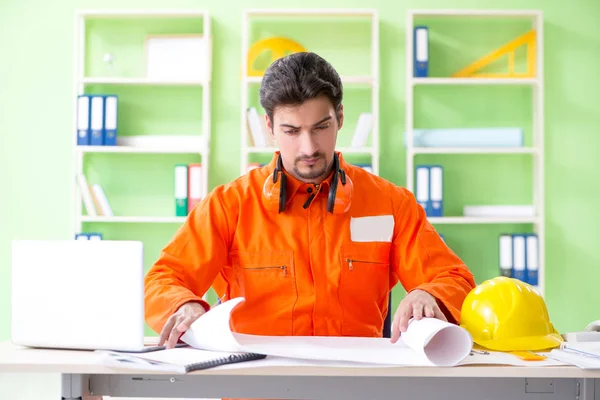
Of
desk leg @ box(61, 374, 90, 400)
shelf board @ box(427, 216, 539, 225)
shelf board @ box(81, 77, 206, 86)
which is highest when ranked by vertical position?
shelf board @ box(81, 77, 206, 86)

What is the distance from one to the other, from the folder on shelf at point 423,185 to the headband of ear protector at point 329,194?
205 cm

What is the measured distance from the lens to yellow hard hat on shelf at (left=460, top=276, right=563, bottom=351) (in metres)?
1.50

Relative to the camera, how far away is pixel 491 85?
4.18m

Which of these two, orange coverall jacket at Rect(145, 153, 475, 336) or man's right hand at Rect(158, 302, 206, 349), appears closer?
man's right hand at Rect(158, 302, 206, 349)

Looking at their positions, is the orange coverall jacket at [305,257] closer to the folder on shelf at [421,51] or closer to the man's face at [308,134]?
the man's face at [308,134]

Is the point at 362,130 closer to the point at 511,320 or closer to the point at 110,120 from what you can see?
the point at 110,120

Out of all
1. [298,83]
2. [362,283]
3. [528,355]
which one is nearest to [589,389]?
[528,355]

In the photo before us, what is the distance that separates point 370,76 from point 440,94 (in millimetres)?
413

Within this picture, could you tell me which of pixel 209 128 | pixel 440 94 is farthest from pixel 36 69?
pixel 440 94

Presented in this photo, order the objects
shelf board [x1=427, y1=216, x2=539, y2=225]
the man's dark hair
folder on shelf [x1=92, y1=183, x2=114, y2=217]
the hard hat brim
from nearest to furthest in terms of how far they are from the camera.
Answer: the hard hat brim < the man's dark hair < shelf board [x1=427, y1=216, x2=539, y2=225] < folder on shelf [x1=92, y1=183, x2=114, y2=217]

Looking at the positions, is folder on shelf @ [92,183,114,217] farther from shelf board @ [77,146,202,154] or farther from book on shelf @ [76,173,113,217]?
shelf board @ [77,146,202,154]

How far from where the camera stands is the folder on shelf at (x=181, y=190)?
158 inches

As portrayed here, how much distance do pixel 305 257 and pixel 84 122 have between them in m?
2.45

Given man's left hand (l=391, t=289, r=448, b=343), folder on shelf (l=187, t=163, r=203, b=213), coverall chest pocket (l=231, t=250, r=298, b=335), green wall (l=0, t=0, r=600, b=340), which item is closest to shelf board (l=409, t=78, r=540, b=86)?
green wall (l=0, t=0, r=600, b=340)
